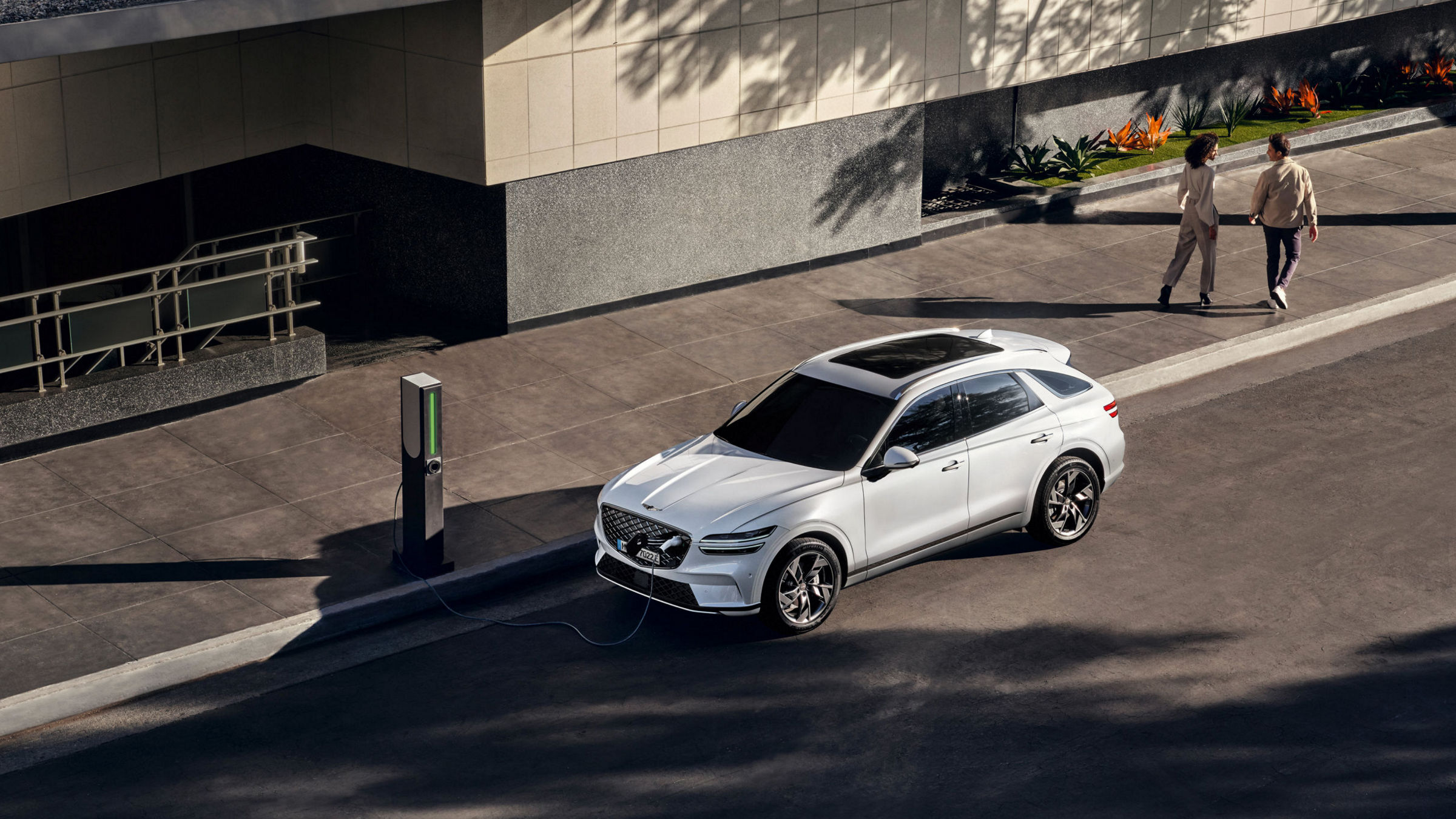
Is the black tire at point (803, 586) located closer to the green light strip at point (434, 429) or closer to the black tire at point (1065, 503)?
the black tire at point (1065, 503)

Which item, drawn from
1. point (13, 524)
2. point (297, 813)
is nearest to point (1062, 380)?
point (297, 813)

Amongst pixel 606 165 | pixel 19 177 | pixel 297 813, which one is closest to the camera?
pixel 297 813

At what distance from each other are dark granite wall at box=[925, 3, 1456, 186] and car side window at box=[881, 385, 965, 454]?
10.6 meters

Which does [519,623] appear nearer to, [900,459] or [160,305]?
[900,459]

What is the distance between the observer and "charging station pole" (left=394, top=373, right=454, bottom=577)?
11.2m

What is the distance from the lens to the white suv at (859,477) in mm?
10672

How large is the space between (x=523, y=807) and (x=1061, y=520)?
198 inches

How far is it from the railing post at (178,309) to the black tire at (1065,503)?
24.8 ft

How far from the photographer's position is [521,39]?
51.6 ft

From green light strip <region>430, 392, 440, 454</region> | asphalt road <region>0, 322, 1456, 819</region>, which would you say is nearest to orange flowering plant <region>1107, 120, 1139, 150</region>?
asphalt road <region>0, 322, 1456, 819</region>

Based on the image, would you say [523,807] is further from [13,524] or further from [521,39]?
[521,39]

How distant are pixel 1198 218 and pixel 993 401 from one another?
21.9ft

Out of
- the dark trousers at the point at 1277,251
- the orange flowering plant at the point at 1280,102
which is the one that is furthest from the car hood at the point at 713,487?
the orange flowering plant at the point at 1280,102

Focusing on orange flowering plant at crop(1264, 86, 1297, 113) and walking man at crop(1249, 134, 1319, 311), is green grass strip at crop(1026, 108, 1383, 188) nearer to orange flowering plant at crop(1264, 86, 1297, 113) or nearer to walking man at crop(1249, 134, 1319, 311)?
orange flowering plant at crop(1264, 86, 1297, 113)
